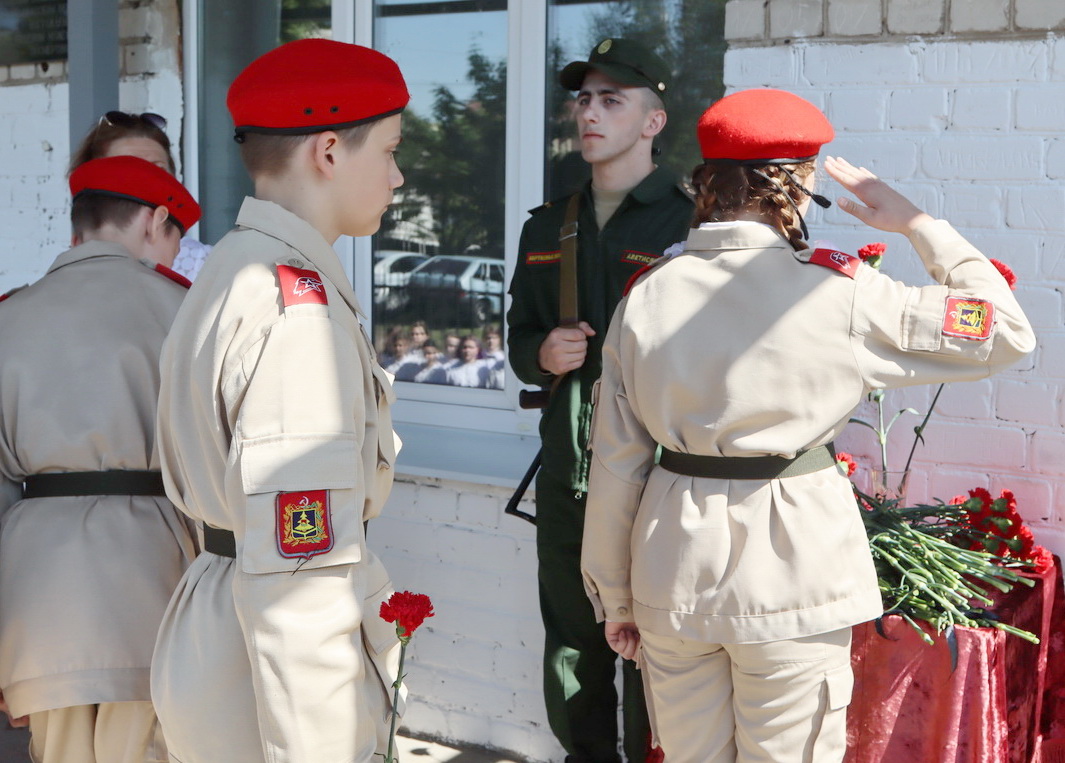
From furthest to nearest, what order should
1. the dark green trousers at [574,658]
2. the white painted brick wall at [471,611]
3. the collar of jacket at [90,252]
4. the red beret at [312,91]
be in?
the white painted brick wall at [471,611]
the dark green trousers at [574,658]
the collar of jacket at [90,252]
the red beret at [312,91]

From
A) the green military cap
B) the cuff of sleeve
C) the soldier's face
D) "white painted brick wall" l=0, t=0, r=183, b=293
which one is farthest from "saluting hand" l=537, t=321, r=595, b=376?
"white painted brick wall" l=0, t=0, r=183, b=293

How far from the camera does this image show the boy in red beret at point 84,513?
212 cm

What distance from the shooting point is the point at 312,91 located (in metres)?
1.49

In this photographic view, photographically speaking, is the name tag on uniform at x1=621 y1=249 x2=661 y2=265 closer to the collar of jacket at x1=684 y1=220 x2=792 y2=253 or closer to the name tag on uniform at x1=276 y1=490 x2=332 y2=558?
the collar of jacket at x1=684 y1=220 x2=792 y2=253

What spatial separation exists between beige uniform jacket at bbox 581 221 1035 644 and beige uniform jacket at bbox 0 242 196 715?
3.17 feet

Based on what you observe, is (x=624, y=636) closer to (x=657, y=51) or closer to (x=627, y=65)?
(x=627, y=65)

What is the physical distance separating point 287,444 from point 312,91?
48 centimetres

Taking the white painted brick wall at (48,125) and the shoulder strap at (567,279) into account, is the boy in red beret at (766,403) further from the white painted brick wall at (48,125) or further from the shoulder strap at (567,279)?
the white painted brick wall at (48,125)

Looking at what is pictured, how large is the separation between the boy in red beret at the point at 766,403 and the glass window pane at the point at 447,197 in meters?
1.64

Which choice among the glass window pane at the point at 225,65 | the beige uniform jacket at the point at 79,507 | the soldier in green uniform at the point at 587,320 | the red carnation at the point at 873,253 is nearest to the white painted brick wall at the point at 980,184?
the red carnation at the point at 873,253

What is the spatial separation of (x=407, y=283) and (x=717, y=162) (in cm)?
196

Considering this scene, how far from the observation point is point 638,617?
2.01 m

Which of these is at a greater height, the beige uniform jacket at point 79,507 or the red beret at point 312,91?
the red beret at point 312,91

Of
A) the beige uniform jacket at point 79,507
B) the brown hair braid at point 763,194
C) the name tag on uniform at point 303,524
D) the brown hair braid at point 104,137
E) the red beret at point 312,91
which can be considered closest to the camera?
the name tag on uniform at point 303,524
